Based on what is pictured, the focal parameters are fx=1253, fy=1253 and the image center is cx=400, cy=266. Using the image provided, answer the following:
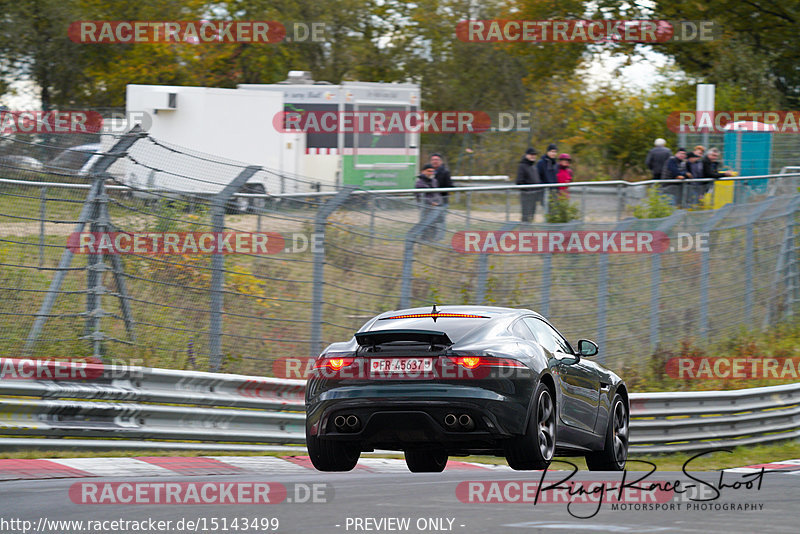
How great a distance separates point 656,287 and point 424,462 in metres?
8.12

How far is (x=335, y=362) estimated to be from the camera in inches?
359

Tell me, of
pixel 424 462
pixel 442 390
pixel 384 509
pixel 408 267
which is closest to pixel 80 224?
pixel 408 267

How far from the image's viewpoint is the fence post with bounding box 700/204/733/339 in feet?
61.8

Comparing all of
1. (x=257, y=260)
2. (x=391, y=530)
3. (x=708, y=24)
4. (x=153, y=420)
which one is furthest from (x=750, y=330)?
(x=708, y=24)

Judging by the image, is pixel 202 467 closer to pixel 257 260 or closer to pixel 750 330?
pixel 257 260

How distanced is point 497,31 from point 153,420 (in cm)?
3965

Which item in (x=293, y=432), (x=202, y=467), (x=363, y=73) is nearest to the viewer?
(x=202, y=467)

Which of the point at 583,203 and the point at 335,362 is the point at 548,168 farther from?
the point at 335,362

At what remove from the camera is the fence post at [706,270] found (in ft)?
61.8

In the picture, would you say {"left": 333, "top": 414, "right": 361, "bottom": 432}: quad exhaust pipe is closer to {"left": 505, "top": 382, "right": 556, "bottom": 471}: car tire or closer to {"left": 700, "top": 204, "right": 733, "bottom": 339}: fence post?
{"left": 505, "top": 382, "right": 556, "bottom": 471}: car tire

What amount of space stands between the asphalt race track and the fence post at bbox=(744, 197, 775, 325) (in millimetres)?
11128

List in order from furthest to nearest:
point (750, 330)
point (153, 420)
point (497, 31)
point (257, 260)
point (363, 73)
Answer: point (363, 73)
point (497, 31)
point (750, 330)
point (257, 260)
point (153, 420)

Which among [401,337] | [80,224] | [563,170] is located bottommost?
[401,337]

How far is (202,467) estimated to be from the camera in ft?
34.6
